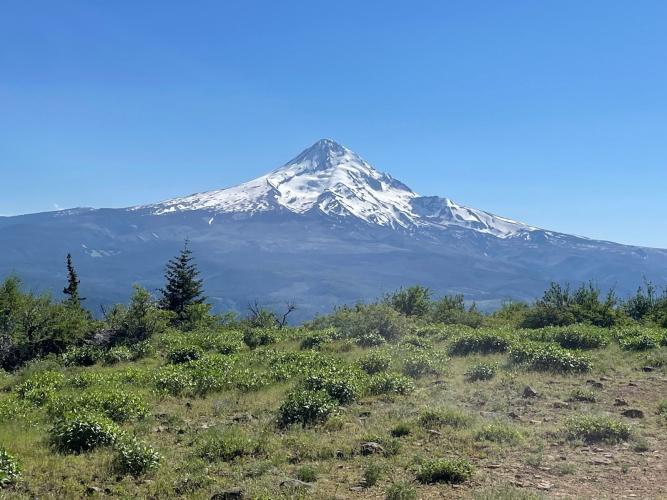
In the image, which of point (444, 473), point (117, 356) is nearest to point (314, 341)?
point (117, 356)

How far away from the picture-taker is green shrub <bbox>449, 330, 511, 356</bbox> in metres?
19.0

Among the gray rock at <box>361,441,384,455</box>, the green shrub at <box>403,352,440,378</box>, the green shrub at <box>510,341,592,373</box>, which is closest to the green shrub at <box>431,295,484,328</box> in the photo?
the green shrub at <box>510,341,592,373</box>

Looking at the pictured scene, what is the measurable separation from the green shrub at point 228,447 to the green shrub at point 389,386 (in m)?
4.59

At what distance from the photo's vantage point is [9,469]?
25.6ft

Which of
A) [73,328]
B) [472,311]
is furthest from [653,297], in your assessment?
[73,328]

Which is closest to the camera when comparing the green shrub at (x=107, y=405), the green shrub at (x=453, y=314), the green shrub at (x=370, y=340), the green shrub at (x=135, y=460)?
the green shrub at (x=135, y=460)

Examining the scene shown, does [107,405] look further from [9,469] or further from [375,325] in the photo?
[375,325]

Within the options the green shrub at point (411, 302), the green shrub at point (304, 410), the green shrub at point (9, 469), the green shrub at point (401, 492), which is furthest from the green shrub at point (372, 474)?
the green shrub at point (411, 302)

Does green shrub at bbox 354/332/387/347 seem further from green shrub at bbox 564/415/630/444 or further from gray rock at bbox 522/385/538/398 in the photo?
green shrub at bbox 564/415/630/444

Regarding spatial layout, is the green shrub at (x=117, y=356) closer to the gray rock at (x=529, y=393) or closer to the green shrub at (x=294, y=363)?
the green shrub at (x=294, y=363)

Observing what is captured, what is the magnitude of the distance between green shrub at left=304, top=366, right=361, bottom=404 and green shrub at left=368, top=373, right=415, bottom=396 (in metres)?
0.41

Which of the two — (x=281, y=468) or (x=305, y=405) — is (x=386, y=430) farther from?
(x=281, y=468)

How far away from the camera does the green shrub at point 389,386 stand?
1359 centimetres

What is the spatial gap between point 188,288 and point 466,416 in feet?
113
